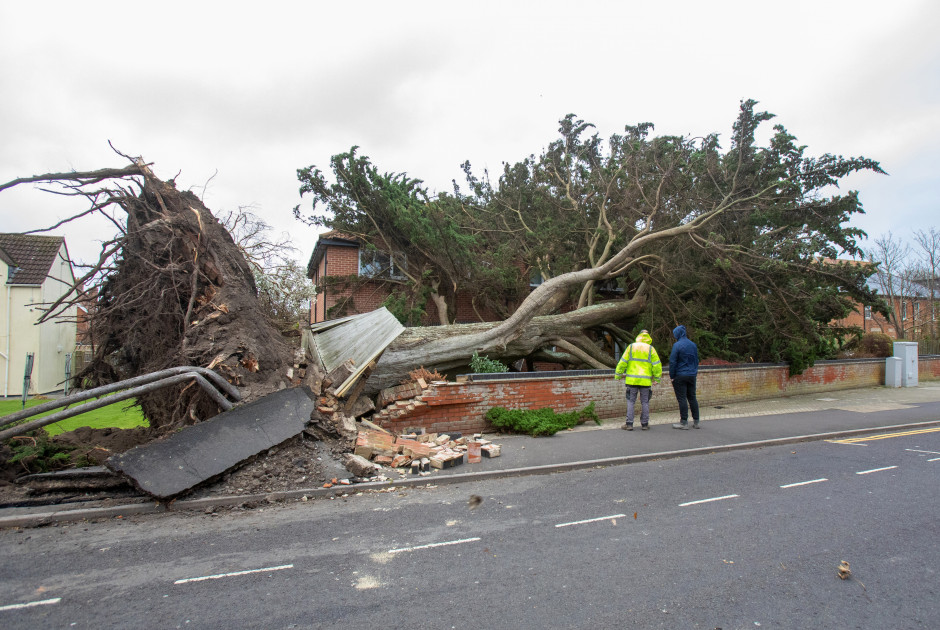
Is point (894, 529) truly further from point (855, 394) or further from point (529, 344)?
point (855, 394)

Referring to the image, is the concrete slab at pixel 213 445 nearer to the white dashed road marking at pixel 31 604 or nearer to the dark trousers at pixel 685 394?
the white dashed road marking at pixel 31 604

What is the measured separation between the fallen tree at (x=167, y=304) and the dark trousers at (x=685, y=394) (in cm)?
688

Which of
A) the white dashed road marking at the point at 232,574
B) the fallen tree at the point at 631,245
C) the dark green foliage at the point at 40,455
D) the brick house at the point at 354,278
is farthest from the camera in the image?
Answer: the brick house at the point at 354,278

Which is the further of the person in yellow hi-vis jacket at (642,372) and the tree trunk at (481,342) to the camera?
the tree trunk at (481,342)

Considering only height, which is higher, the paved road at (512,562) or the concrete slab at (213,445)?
the concrete slab at (213,445)

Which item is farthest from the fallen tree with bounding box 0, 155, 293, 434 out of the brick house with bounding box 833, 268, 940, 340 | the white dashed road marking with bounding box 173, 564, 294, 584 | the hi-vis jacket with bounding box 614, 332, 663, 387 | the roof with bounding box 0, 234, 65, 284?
the brick house with bounding box 833, 268, 940, 340

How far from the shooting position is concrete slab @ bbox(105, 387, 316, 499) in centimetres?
492

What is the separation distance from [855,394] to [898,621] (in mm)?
14626

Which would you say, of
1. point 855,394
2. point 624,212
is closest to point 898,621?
point 624,212

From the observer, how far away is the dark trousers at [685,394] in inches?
353

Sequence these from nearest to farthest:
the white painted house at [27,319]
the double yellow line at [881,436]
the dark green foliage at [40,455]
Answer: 1. the dark green foliage at [40,455]
2. the double yellow line at [881,436]
3. the white painted house at [27,319]

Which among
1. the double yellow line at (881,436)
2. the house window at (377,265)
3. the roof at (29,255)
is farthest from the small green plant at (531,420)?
the roof at (29,255)

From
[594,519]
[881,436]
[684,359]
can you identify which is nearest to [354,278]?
[684,359]

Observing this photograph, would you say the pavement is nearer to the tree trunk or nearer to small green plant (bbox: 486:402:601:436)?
small green plant (bbox: 486:402:601:436)
